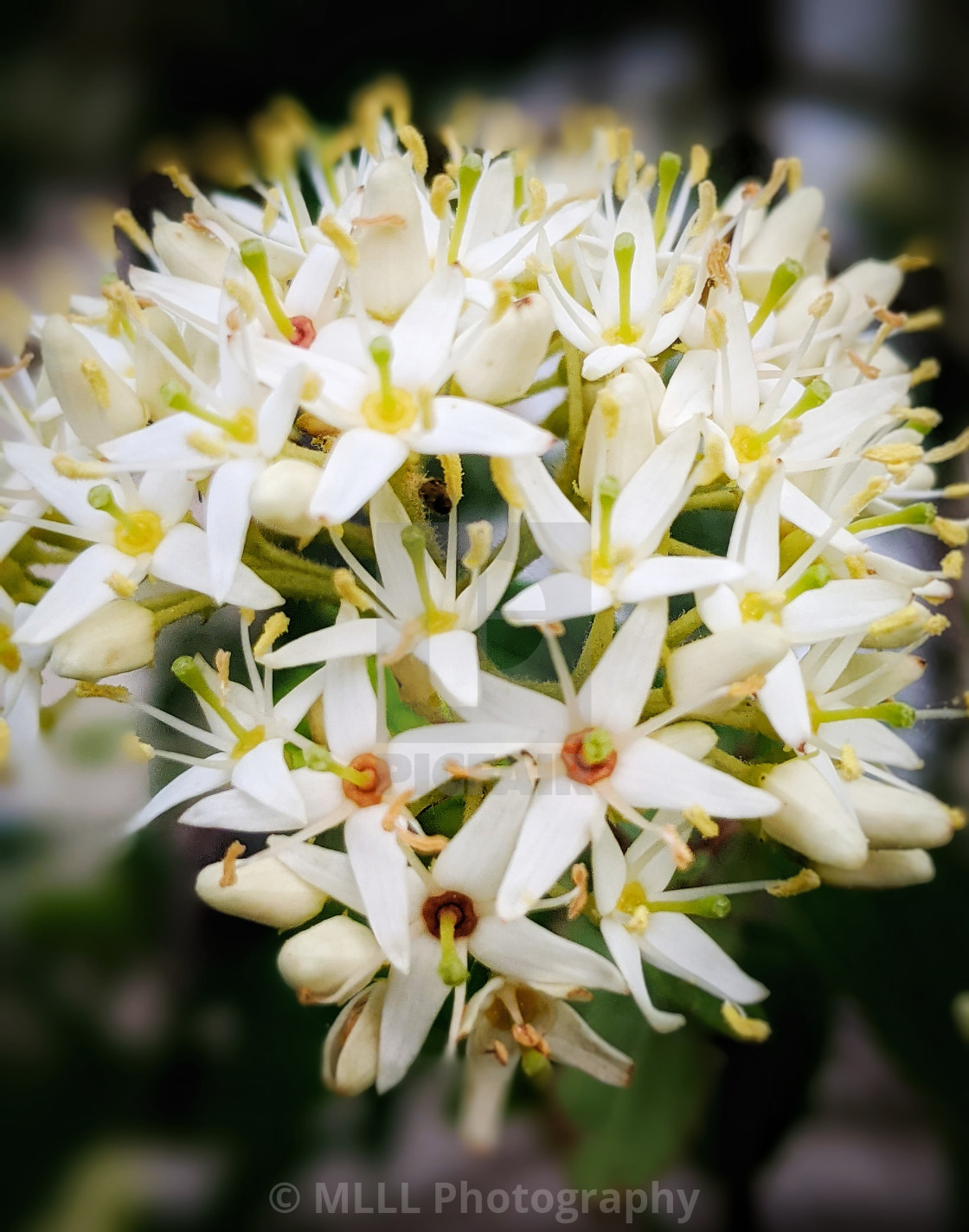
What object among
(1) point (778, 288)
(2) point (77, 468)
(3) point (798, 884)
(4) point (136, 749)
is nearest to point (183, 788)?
(4) point (136, 749)

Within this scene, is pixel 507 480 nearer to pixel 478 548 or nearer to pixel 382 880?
pixel 478 548

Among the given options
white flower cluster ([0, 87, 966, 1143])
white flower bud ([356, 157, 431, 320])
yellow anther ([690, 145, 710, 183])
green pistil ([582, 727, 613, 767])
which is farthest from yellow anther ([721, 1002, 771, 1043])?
yellow anther ([690, 145, 710, 183])

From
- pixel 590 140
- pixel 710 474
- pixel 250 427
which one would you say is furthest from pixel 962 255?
pixel 250 427

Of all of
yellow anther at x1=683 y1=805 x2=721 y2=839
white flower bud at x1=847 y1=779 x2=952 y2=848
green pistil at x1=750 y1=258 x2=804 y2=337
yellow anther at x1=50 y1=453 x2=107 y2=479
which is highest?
green pistil at x1=750 y1=258 x2=804 y2=337

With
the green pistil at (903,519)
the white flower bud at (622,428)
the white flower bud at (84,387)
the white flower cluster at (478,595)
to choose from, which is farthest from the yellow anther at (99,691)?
the green pistil at (903,519)

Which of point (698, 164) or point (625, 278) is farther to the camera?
point (698, 164)

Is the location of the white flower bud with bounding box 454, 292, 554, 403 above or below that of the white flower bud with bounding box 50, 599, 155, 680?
above

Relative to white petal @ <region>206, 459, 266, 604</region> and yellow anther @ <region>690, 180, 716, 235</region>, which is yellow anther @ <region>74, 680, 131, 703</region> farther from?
yellow anther @ <region>690, 180, 716, 235</region>
